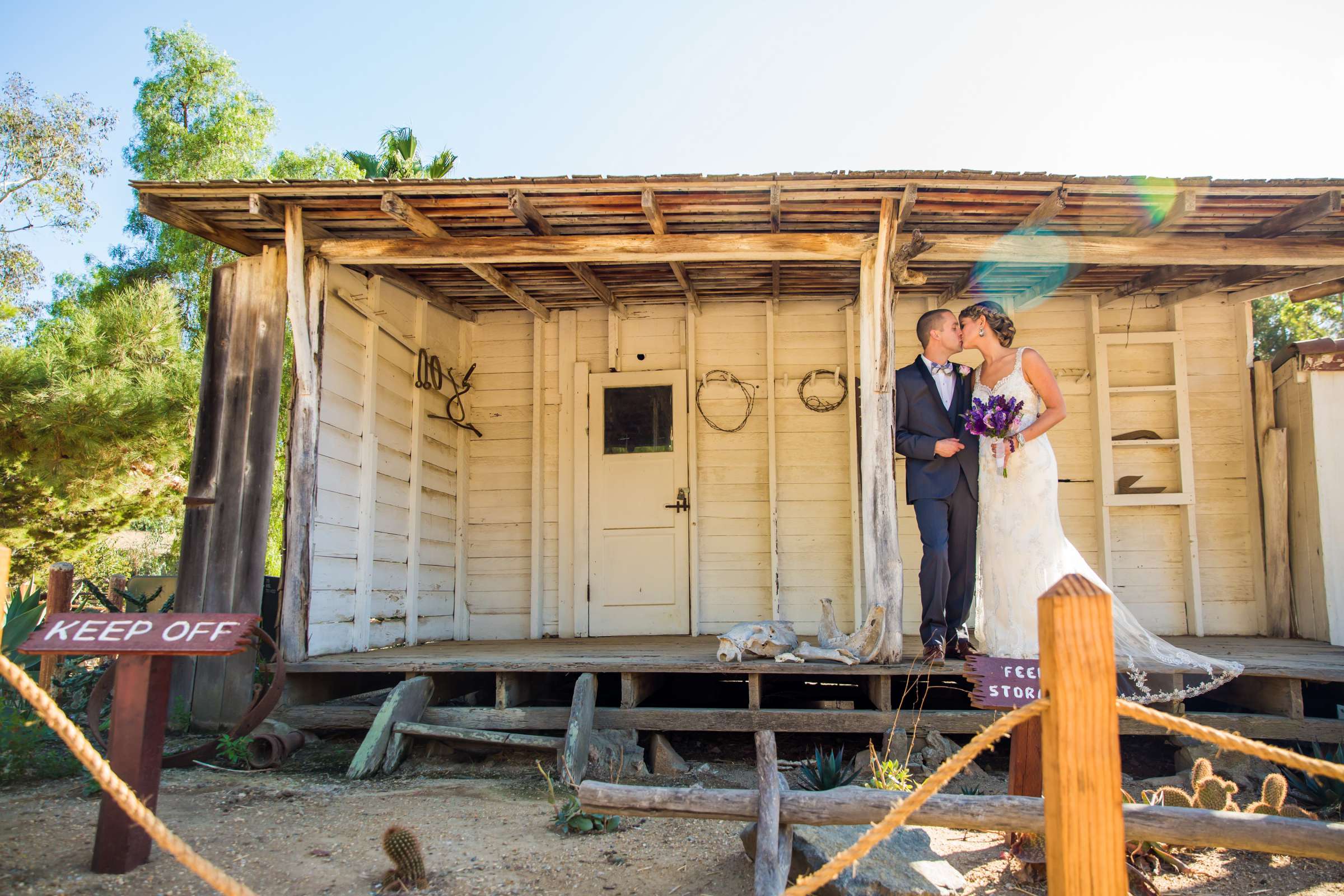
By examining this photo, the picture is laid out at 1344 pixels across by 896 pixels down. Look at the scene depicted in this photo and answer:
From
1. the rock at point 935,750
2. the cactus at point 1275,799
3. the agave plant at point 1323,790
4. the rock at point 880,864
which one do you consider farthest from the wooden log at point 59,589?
the agave plant at point 1323,790

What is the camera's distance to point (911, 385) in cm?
562

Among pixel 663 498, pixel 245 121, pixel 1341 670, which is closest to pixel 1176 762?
pixel 1341 670

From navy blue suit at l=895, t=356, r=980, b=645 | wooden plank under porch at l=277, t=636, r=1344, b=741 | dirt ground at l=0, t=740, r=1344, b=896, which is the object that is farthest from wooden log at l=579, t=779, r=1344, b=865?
navy blue suit at l=895, t=356, r=980, b=645

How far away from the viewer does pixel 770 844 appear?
2916 mm

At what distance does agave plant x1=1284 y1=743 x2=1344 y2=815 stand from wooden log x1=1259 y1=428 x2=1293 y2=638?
106 inches

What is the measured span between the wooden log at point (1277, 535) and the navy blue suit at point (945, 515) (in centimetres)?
336

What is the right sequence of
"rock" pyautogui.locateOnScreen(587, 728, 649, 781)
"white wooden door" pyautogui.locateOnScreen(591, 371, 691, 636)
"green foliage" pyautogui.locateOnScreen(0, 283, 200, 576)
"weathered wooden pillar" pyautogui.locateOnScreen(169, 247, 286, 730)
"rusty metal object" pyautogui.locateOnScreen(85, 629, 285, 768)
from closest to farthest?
"rusty metal object" pyautogui.locateOnScreen(85, 629, 285, 768) → "rock" pyautogui.locateOnScreen(587, 728, 649, 781) → "weathered wooden pillar" pyautogui.locateOnScreen(169, 247, 286, 730) → "white wooden door" pyautogui.locateOnScreen(591, 371, 691, 636) → "green foliage" pyautogui.locateOnScreen(0, 283, 200, 576)

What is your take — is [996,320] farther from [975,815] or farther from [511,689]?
[511,689]

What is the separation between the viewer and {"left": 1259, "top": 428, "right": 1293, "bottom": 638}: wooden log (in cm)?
711

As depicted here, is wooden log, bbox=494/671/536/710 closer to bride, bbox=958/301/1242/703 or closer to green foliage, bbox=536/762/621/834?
green foliage, bbox=536/762/621/834

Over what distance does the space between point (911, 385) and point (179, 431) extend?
9.27 metres

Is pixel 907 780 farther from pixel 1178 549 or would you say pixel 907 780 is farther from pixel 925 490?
pixel 1178 549

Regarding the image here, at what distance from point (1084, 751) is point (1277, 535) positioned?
6.77 m

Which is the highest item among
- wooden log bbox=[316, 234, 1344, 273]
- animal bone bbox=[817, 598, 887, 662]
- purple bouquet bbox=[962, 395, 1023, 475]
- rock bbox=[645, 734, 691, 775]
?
wooden log bbox=[316, 234, 1344, 273]
